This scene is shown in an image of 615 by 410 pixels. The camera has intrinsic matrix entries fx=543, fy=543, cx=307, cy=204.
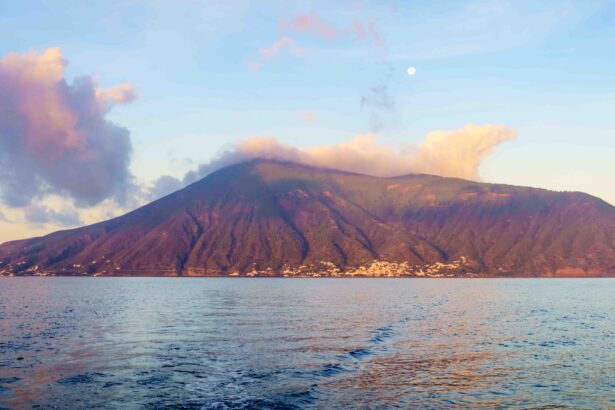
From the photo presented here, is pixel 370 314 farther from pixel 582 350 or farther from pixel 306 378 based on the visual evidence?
pixel 306 378

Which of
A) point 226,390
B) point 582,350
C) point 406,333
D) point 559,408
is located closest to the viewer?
point 559,408

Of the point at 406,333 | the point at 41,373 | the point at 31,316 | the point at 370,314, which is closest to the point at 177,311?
the point at 31,316

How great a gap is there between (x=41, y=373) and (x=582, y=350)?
64.5 meters

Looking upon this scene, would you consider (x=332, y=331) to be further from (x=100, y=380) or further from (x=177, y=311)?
(x=177, y=311)

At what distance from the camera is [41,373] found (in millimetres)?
53594

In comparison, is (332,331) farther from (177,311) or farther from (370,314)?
(177,311)

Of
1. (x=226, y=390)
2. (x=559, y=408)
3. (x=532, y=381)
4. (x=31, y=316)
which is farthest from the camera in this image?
(x=31, y=316)

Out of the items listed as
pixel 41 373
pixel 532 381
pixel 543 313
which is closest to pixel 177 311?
pixel 41 373

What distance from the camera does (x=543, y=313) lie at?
132 metres

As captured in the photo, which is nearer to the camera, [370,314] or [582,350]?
[582,350]

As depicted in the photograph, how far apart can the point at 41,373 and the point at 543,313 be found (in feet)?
377

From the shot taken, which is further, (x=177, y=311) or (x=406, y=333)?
(x=177, y=311)

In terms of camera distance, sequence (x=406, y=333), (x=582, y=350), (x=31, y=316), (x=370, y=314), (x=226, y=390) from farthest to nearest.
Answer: (x=370, y=314), (x=31, y=316), (x=406, y=333), (x=582, y=350), (x=226, y=390)

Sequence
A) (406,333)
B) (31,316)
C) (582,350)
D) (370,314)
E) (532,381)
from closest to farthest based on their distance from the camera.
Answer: (532,381), (582,350), (406,333), (31,316), (370,314)
